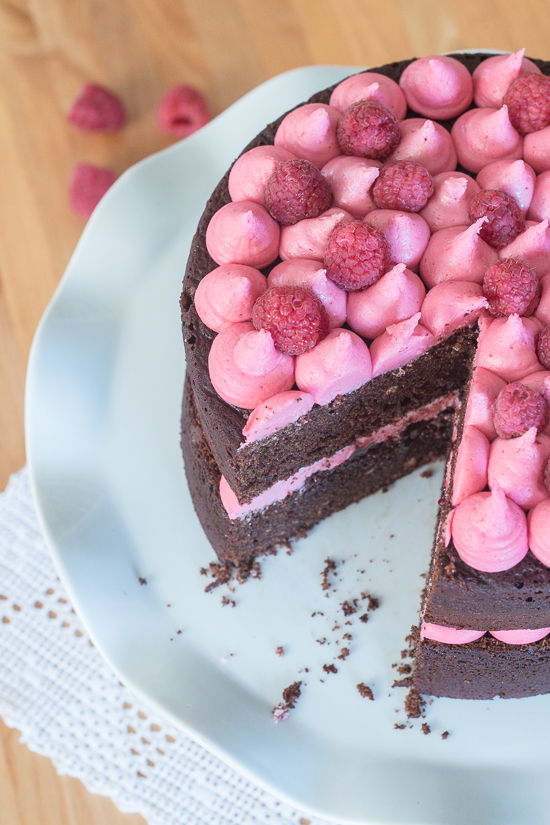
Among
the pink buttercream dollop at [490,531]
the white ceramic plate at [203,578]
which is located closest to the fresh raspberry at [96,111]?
the white ceramic plate at [203,578]

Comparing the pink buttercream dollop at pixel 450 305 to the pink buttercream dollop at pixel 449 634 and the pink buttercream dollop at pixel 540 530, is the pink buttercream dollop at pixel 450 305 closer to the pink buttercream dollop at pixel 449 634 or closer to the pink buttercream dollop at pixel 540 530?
the pink buttercream dollop at pixel 540 530

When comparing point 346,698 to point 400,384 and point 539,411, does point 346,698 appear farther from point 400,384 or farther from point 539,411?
point 539,411

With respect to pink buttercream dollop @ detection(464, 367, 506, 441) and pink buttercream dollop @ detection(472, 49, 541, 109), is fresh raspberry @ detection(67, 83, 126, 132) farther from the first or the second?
pink buttercream dollop @ detection(464, 367, 506, 441)

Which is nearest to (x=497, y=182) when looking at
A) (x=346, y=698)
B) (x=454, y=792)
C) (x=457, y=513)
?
(x=457, y=513)

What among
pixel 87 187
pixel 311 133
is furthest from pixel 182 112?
pixel 311 133

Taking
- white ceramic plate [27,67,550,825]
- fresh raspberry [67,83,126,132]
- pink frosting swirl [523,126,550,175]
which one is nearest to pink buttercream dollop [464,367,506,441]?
pink frosting swirl [523,126,550,175]

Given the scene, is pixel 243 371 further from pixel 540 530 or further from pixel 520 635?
pixel 520 635

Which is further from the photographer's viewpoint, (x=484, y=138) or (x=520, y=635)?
(x=484, y=138)

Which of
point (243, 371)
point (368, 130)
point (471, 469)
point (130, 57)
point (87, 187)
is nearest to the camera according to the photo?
point (471, 469)
